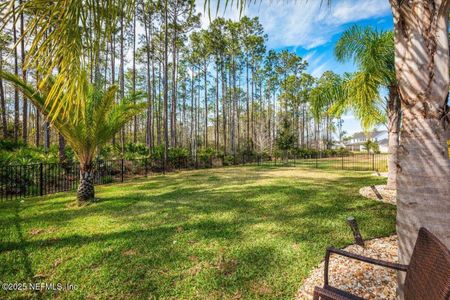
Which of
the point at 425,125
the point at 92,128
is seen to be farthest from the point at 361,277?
the point at 92,128

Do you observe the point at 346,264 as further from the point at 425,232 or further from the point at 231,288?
the point at 425,232

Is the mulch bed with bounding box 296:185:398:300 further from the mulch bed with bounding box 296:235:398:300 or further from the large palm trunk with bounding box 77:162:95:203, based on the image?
the large palm trunk with bounding box 77:162:95:203

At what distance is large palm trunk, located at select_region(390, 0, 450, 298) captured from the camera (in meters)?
1.50

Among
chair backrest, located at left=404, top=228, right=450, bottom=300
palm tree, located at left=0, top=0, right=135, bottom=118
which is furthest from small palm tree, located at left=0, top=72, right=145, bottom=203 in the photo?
chair backrest, located at left=404, top=228, right=450, bottom=300

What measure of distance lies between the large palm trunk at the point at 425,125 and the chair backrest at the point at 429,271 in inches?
10.7

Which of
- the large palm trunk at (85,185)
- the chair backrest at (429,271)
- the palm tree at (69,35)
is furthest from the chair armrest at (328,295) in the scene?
the large palm trunk at (85,185)

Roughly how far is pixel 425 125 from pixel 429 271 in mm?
997

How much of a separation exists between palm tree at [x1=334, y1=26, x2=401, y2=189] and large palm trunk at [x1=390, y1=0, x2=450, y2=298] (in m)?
4.98

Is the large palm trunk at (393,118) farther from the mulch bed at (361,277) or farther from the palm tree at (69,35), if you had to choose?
the palm tree at (69,35)

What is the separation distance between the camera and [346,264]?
285 centimetres

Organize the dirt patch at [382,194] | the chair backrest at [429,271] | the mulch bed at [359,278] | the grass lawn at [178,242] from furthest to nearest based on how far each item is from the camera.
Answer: the dirt patch at [382,194], the grass lawn at [178,242], the mulch bed at [359,278], the chair backrest at [429,271]

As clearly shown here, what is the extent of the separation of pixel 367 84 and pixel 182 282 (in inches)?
264

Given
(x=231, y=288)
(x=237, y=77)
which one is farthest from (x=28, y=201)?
(x=237, y=77)

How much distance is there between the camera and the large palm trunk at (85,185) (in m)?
6.14
